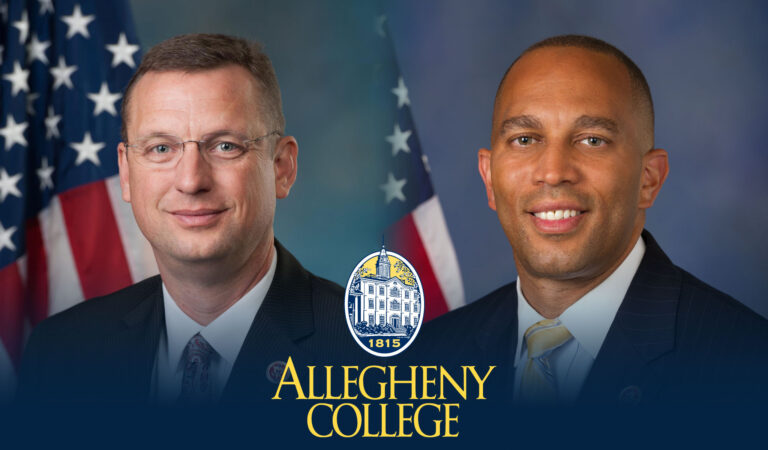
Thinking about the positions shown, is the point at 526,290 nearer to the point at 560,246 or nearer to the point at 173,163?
the point at 560,246

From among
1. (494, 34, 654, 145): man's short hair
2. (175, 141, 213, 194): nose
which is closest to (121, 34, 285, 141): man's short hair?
(175, 141, 213, 194): nose

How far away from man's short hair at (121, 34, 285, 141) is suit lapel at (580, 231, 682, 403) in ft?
5.64

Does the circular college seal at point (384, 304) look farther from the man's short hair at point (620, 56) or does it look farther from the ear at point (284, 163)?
the man's short hair at point (620, 56)

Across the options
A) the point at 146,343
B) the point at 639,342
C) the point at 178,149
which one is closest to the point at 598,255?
the point at 639,342

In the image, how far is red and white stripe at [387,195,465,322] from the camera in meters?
4.80

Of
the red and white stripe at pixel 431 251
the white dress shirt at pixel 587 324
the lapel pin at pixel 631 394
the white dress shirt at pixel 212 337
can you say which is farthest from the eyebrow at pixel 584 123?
the red and white stripe at pixel 431 251

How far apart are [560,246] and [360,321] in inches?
41.4

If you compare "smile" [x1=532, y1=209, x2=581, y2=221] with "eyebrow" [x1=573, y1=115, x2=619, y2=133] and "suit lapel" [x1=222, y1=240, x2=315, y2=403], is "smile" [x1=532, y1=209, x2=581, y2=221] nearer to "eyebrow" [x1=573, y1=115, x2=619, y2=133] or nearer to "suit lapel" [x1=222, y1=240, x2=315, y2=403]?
"eyebrow" [x1=573, y1=115, x2=619, y2=133]

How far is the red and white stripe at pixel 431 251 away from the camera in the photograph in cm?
480

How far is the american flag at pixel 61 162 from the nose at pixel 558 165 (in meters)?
2.35

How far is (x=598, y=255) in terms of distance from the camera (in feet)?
11.5

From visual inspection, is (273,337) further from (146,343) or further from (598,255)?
(598,255)

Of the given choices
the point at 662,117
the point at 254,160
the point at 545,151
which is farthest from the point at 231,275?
the point at 662,117

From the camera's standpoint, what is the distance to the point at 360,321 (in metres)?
4.03
